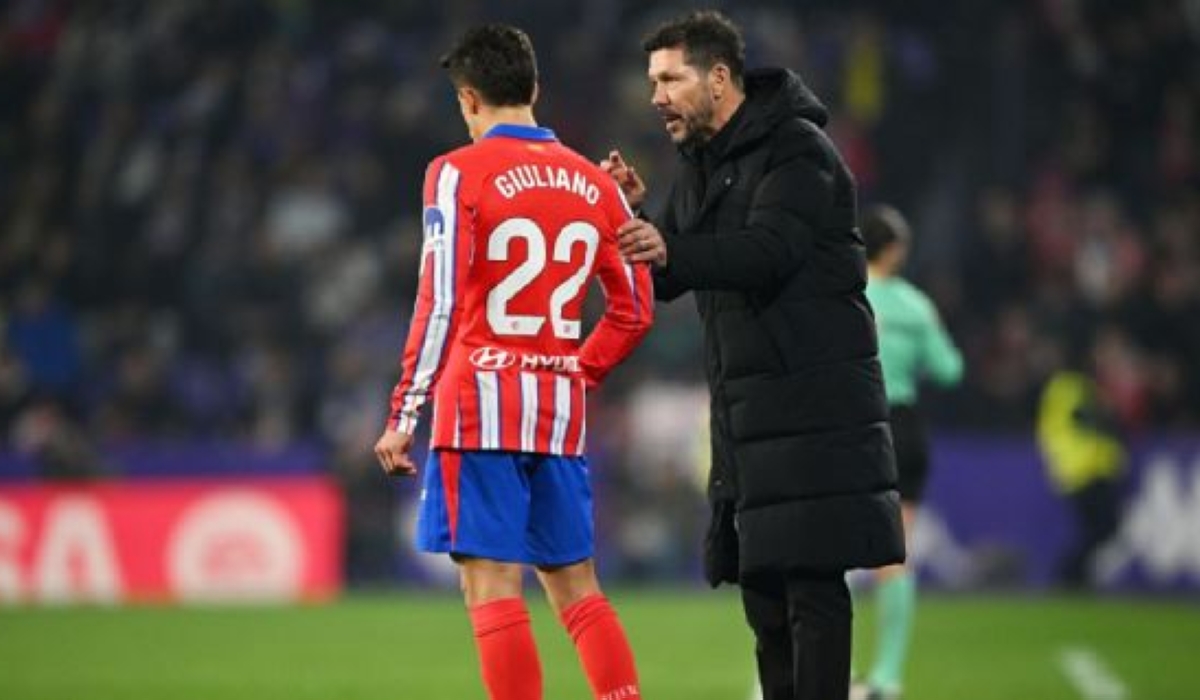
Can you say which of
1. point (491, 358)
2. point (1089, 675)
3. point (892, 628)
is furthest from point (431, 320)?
point (1089, 675)

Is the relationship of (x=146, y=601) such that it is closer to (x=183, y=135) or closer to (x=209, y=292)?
(x=209, y=292)

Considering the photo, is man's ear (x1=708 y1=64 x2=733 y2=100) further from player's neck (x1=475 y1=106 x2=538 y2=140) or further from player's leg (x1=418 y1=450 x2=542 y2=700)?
player's leg (x1=418 y1=450 x2=542 y2=700)

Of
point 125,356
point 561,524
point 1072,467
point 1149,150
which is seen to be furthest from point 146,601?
point 561,524

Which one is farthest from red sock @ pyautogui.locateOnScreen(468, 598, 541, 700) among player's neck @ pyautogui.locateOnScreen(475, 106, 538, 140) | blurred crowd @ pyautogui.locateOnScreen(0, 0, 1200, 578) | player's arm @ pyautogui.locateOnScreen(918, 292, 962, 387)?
blurred crowd @ pyautogui.locateOnScreen(0, 0, 1200, 578)

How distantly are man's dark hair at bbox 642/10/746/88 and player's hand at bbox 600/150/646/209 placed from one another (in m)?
0.33

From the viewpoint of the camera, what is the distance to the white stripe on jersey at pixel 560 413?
6.91 metres

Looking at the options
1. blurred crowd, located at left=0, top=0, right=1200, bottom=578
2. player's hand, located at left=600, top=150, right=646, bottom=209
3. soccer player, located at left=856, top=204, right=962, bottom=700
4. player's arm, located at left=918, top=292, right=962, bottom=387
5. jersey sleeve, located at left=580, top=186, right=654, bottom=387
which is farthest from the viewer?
blurred crowd, located at left=0, top=0, right=1200, bottom=578

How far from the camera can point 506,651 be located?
6.74 metres

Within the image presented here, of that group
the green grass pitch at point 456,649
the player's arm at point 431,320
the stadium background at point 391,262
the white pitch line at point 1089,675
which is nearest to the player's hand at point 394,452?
the player's arm at point 431,320

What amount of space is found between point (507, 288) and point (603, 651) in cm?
108

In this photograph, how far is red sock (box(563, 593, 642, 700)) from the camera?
6.98 metres

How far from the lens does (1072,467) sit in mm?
17828

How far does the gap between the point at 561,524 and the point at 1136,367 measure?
12.8 metres

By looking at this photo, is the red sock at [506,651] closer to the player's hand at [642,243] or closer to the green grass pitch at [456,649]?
the player's hand at [642,243]
